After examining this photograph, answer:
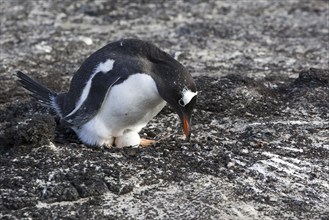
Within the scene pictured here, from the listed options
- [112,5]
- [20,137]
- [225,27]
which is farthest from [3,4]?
[20,137]

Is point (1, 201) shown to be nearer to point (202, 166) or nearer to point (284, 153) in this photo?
point (202, 166)

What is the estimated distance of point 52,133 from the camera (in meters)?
5.29

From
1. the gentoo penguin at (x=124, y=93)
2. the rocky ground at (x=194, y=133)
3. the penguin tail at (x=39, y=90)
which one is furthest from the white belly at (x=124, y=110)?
the penguin tail at (x=39, y=90)

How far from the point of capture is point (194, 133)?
5840 millimetres

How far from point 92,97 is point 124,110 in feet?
0.94

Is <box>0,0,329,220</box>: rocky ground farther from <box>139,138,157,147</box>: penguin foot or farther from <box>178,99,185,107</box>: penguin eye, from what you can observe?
<box>178,99,185,107</box>: penguin eye

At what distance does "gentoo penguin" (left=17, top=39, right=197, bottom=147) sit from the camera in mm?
5113

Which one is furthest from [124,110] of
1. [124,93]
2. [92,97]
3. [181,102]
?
[181,102]

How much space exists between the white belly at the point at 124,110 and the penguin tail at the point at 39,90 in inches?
22.6

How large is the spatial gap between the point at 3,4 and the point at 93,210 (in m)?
6.27

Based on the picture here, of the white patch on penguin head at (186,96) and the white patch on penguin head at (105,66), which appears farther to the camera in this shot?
the white patch on penguin head at (105,66)

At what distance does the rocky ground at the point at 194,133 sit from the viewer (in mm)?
4707

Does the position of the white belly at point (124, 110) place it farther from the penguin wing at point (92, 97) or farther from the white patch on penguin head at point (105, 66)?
the white patch on penguin head at point (105, 66)

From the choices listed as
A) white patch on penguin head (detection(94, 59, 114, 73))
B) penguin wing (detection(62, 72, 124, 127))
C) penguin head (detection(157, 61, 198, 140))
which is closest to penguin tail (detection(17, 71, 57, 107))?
penguin wing (detection(62, 72, 124, 127))
